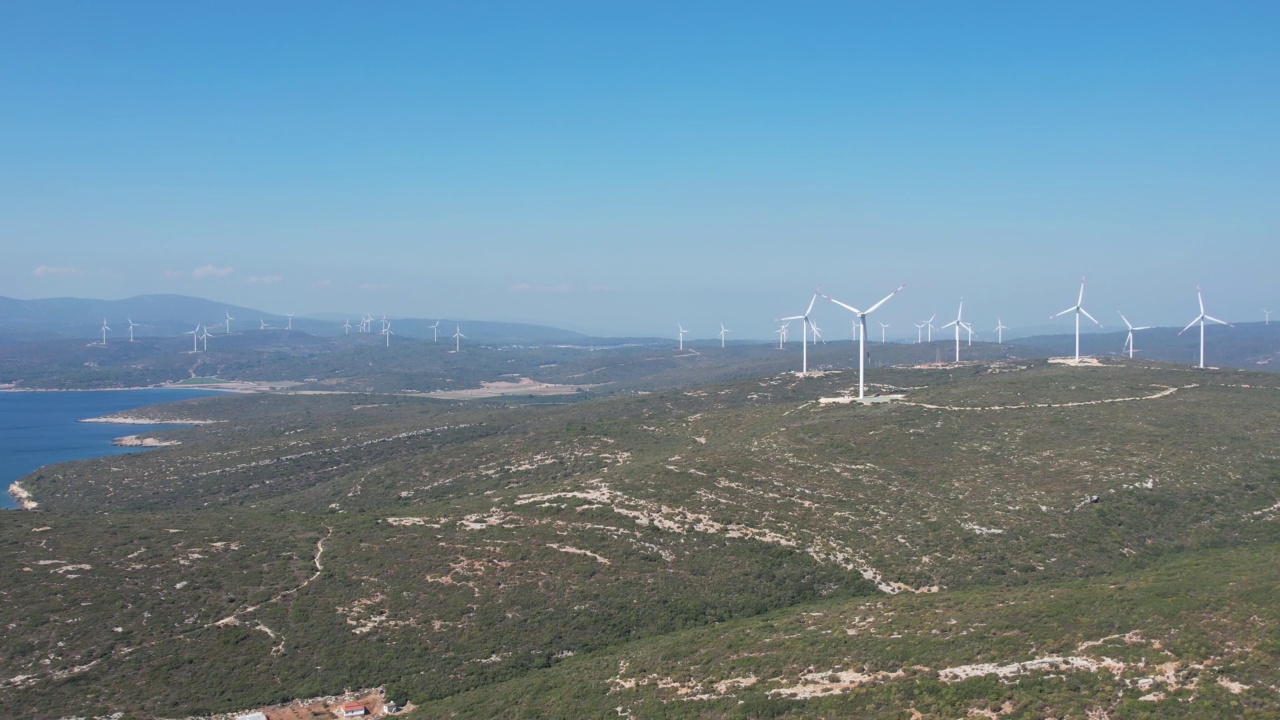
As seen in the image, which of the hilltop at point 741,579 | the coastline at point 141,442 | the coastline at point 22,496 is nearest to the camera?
the hilltop at point 741,579

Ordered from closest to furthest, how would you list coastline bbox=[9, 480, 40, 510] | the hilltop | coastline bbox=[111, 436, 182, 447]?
the hilltop, coastline bbox=[9, 480, 40, 510], coastline bbox=[111, 436, 182, 447]

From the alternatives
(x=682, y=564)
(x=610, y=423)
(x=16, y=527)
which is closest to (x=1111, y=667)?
(x=682, y=564)

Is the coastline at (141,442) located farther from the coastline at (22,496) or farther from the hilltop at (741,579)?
the hilltop at (741,579)

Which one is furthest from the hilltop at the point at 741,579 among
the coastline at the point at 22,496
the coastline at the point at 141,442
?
the coastline at the point at 141,442

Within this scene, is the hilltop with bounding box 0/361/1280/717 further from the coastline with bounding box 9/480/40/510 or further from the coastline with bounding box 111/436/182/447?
the coastline with bounding box 111/436/182/447

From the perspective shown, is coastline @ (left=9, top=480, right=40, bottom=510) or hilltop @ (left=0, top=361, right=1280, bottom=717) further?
coastline @ (left=9, top=480, right=40, bottom=510)

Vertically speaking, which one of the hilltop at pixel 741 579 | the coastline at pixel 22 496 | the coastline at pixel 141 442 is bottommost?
the coastline at pixel 141 442

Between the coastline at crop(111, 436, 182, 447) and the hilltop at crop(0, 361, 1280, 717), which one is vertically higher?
the hilltop at crop(0, 361, 1280, 717)

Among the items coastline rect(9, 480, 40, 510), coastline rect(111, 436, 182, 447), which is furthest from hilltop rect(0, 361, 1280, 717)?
coastline rect(111, 436, 182, 447)
